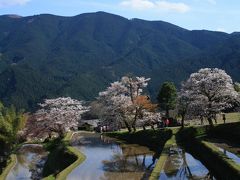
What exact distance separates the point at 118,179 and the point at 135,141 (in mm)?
26330

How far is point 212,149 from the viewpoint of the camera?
3622 centimetres

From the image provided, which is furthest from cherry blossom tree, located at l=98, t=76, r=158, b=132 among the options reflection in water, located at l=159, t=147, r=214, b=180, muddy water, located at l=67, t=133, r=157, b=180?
reflection in water, located at l=159, t=147, r=214, b=180

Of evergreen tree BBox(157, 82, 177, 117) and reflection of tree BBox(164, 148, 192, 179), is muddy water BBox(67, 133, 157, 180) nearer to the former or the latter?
reflection of tree BBox(164, 148, 192, 179)

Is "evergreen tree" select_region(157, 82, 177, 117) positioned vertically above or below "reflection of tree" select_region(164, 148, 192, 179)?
above

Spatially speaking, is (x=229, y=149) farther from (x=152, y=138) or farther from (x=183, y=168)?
(x=152, y=138)

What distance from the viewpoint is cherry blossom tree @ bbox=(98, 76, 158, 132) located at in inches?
2559

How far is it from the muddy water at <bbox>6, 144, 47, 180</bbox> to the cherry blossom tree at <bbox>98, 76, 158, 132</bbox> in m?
12.7

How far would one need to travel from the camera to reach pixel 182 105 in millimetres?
57750

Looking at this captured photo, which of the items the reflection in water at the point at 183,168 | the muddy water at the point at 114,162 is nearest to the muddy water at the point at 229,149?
the reflection in water at the point at 183,168

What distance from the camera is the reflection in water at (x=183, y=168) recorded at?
3175cm

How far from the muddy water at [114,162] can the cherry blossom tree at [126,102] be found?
8917mm

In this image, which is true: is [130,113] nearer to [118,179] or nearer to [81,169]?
[81,169]

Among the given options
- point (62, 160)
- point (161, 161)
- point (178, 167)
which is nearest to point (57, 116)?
point (62, 160)

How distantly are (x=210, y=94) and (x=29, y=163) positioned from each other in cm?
2639
